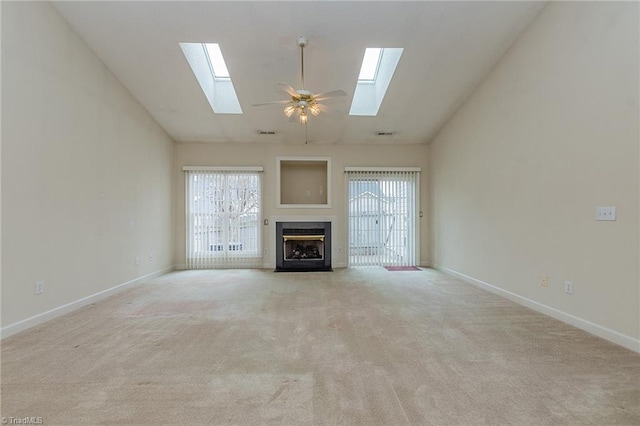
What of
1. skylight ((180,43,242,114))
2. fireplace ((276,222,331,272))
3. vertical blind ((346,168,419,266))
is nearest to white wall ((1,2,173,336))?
skylight ((180,43,242,114))

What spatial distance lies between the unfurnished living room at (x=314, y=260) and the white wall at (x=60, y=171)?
0.09ft

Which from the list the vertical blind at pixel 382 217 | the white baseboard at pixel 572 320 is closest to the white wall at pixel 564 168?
the white baseboard at pixel 572 320

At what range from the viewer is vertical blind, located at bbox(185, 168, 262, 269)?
258 inches

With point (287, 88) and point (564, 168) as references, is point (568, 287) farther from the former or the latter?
point (287, 88)

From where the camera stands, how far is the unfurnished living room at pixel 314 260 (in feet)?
6.35

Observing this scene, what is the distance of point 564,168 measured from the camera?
3.18 meters

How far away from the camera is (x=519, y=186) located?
12.6 ft

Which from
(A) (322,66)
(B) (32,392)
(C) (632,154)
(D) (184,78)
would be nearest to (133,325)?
(B) (32,392)

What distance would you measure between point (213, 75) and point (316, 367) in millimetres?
5117

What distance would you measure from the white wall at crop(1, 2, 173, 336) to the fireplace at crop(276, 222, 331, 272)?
263 centimetres

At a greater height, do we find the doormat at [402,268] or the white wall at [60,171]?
the white wall at [60,171]

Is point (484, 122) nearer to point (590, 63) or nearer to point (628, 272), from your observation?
point (590, 63)

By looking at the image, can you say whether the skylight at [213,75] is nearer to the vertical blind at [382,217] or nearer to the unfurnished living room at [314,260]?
the unfurnished living room at [314,260]

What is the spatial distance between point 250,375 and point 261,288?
8.75ft
